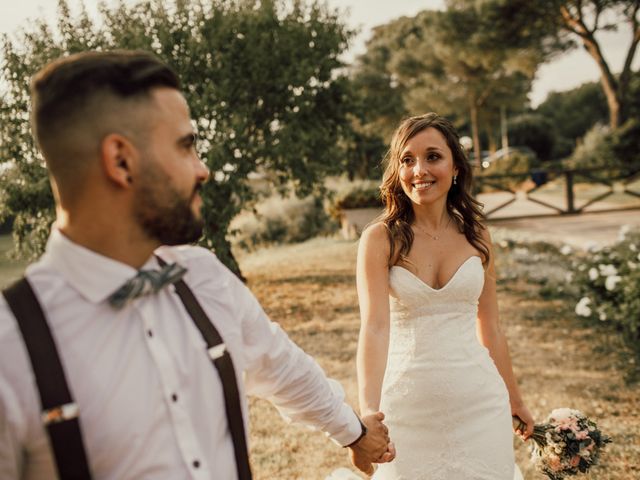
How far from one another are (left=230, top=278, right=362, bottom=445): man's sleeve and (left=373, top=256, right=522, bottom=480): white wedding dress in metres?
0.76

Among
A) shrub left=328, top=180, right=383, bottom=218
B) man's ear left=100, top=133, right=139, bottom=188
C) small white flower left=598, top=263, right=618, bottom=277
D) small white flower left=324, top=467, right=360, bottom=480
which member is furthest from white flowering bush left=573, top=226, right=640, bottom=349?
shrub left=328, top=180, right=383, bottom=218

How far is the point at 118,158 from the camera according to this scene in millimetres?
1347

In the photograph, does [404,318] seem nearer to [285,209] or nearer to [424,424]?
[424,424]

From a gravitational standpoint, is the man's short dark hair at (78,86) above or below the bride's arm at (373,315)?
above

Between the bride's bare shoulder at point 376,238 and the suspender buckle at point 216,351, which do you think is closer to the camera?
the suspender buckle at point 216,351

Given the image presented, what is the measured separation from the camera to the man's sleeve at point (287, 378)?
1.71m

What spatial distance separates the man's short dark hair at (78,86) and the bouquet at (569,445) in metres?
2.66

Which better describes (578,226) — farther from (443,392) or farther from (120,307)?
(120,307)

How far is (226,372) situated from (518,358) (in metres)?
6.19

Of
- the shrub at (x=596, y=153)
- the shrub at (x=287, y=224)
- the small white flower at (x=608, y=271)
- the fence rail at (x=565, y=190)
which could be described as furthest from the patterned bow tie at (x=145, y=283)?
the shrub at (x=596, y=153)

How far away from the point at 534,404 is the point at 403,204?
3.53 metres

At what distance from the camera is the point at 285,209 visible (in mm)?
19328

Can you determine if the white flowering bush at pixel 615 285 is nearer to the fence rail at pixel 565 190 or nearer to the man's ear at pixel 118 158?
the fence rail at pixel 565 190

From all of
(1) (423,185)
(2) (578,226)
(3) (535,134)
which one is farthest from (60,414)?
(3) (535,134)
